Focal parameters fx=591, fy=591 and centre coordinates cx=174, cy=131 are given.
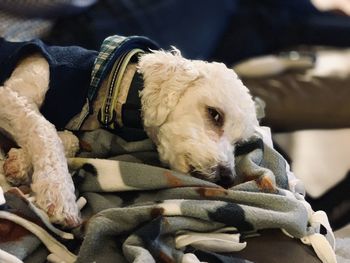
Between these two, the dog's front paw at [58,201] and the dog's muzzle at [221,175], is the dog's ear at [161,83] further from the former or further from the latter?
the dog's front paw at [58,201]

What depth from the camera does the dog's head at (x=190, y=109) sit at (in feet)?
3.81

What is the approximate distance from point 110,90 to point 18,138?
21cm

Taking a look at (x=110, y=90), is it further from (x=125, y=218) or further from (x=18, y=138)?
(x=125, y=218)

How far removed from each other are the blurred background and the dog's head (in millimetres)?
469

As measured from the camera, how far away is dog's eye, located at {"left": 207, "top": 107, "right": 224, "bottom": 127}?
121 cm

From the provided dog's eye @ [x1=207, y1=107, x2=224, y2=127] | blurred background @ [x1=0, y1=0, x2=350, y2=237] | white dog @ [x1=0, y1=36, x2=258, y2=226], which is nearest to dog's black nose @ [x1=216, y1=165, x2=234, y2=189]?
white dog @ [x1=0, y1=36, x2=258, y2=226]

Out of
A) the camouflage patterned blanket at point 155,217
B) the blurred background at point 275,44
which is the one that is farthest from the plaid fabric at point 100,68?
the blurred background at point 275,44

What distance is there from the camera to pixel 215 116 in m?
1.22

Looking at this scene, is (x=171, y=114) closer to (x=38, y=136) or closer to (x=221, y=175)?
(x=221, y=175)

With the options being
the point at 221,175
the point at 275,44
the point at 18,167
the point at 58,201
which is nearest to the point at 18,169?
the point at 18,167

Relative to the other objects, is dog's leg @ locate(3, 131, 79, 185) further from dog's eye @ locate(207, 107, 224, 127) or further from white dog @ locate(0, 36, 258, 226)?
dog's eye @ locate(207, 107, 224, 127)

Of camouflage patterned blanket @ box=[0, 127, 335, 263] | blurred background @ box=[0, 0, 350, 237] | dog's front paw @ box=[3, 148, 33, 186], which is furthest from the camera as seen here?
blurred background @ box=[0, 0, 350, 237]

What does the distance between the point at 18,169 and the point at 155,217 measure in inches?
11.0

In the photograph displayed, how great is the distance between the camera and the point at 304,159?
1.81 m
